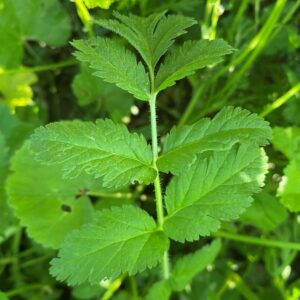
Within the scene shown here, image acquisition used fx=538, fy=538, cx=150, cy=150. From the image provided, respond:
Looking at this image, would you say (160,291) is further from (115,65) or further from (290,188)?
(115,65)

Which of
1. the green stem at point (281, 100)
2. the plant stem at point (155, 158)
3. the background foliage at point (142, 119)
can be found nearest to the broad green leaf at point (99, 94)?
the background foliage at point (142, 119)

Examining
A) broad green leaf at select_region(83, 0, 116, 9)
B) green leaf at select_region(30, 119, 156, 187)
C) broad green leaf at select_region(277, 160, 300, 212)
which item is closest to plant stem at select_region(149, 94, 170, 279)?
green leaf at select_region(30, 119, 156, 187)

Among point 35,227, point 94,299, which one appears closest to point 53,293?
point 94,299

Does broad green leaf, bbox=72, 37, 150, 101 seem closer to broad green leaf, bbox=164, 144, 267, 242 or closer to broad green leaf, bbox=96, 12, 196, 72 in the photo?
broad green leaf, bbox=96, 12, 196, 72

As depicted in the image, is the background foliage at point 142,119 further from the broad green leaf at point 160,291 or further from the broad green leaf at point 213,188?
the broad green leaf at point 213,188

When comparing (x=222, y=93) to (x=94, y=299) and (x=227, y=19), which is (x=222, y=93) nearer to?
(x=227, y=19)

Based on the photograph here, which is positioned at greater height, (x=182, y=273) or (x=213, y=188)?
(x=213, y=188)

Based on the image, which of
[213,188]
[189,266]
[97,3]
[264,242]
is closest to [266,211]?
[264,242]
